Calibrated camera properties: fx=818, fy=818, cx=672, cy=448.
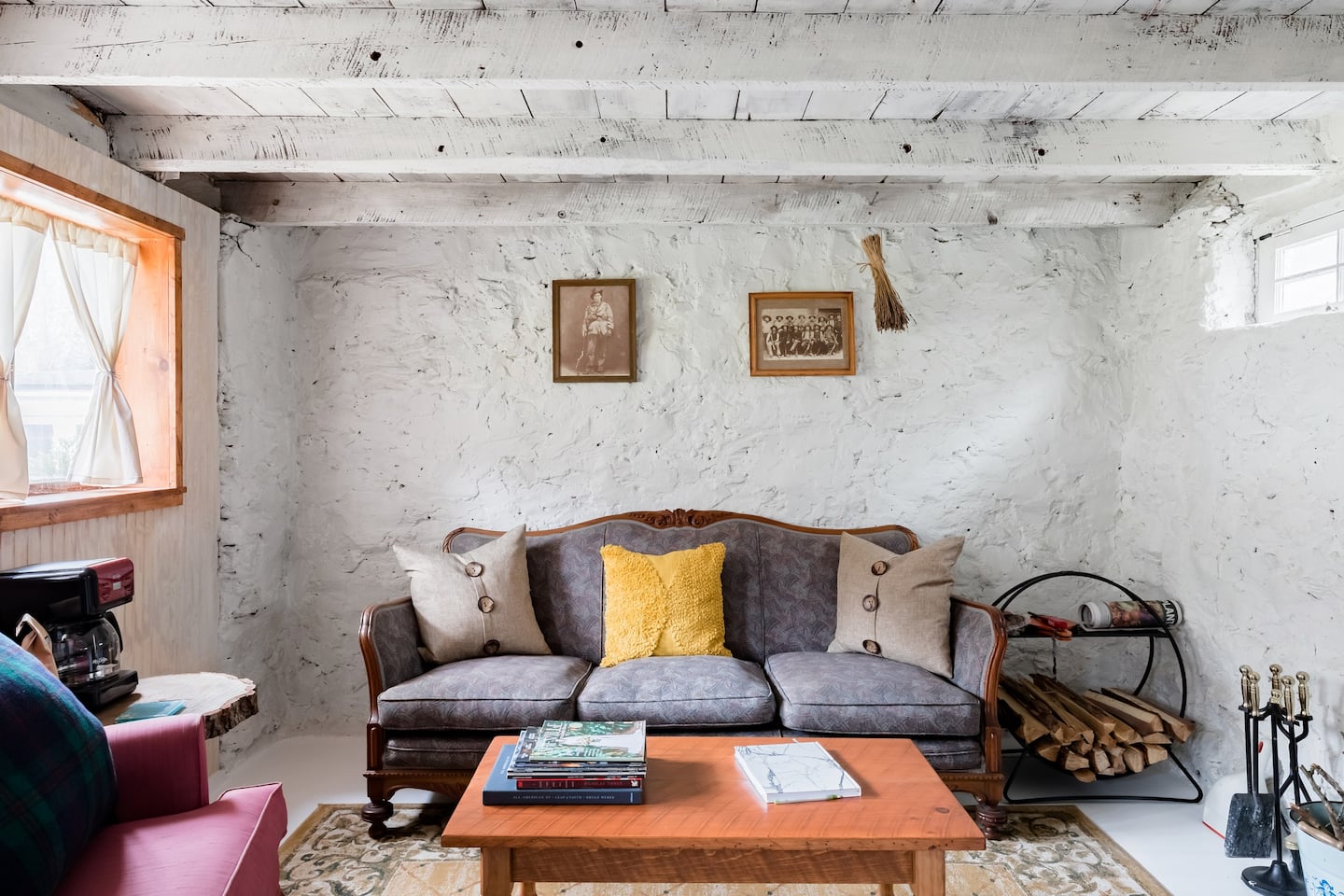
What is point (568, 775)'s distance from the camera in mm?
1812

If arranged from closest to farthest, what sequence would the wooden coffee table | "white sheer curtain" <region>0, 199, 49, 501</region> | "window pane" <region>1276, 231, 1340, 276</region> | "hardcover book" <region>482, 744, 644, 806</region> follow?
the wooden coffee table → "hardcover book" <region>482, 744, 644, 806</region> → "white sheer curtain" <region>0, 199, 49, 501</region> → "window pane" <region>1276, 231, 1340, 276</region>

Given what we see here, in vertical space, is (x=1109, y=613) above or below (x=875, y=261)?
below

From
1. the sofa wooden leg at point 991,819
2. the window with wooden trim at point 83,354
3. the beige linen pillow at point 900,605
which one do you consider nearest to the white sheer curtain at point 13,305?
the window with wooden trim at point 83,354

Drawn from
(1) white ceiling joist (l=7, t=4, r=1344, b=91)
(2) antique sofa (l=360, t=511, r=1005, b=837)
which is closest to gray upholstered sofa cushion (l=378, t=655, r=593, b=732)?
(2) antique sofa (l=360, t=511, r=1005, b=837)

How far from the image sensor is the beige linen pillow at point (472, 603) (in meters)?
2.98

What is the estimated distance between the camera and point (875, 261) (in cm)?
358

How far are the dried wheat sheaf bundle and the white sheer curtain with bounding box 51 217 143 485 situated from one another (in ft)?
9.34

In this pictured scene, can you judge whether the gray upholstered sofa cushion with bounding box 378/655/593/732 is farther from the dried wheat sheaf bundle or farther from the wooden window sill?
the dried wheat sheaf bundle

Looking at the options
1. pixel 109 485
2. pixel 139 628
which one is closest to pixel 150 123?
pixel 109 485

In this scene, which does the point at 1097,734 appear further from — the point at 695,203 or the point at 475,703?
the point at 695,203

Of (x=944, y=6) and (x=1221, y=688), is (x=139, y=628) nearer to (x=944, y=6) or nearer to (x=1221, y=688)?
(x=944, y=6)

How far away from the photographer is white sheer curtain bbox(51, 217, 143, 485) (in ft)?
8.21

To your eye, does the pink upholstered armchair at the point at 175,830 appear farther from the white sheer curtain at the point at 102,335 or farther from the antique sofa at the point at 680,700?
the white sheer curtain at the point at 102,335

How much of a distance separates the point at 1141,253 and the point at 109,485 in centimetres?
400
